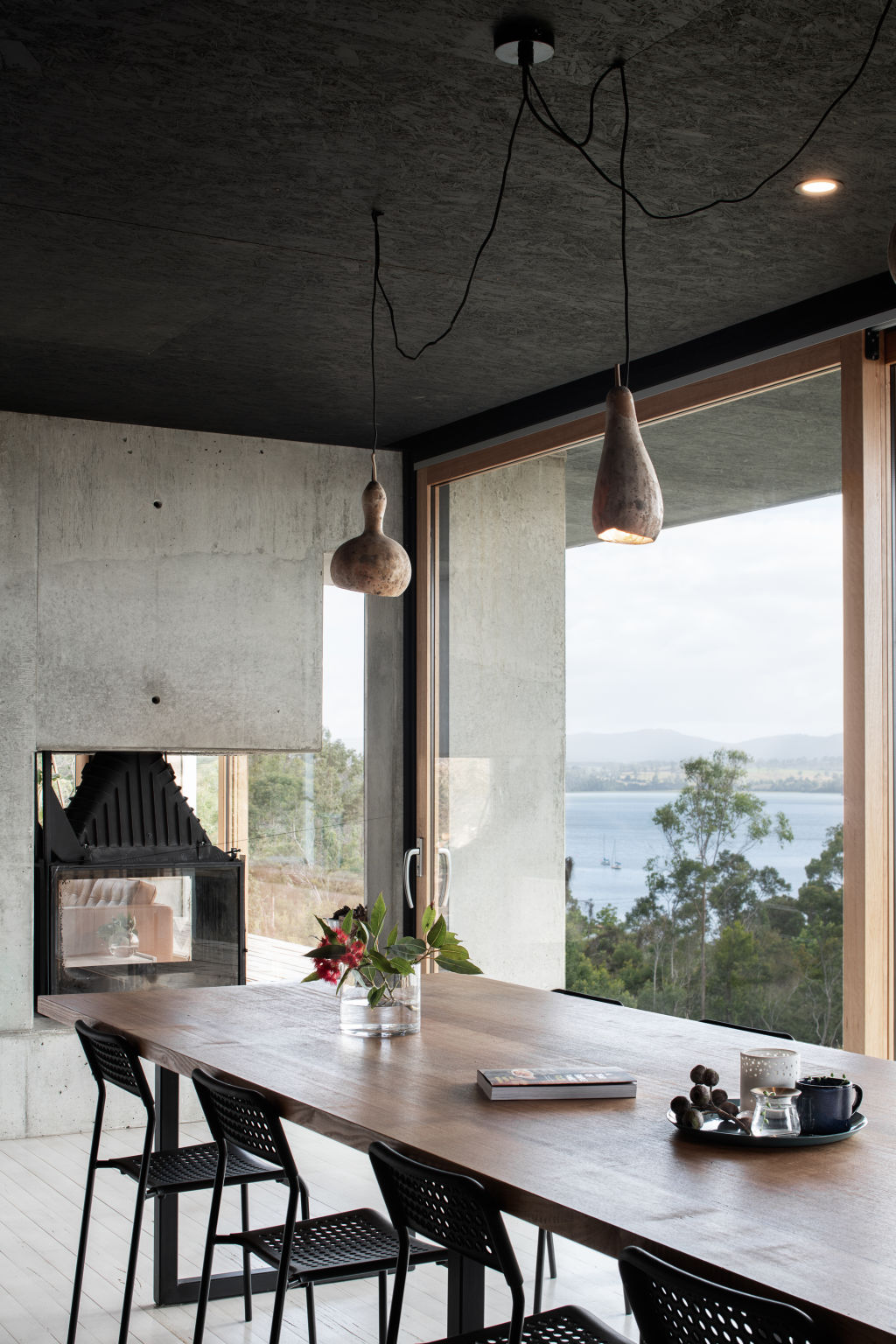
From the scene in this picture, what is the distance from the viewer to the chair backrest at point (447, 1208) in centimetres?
198

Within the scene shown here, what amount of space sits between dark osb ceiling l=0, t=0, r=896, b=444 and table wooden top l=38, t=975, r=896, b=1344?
2070 millimetres

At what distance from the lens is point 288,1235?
2.58 m

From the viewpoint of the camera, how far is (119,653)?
18.7 feet

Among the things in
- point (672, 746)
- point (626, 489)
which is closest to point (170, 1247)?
point (672, 746)

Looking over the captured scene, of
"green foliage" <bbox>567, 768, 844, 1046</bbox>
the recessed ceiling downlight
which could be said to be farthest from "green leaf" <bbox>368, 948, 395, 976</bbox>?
the recessed ceiling downlight

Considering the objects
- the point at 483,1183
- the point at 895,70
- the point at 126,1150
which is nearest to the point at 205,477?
the point at 126,1150

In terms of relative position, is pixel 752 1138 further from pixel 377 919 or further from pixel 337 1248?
pixel 377 919

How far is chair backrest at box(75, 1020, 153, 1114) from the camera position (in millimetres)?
3150

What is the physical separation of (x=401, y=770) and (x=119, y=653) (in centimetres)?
144

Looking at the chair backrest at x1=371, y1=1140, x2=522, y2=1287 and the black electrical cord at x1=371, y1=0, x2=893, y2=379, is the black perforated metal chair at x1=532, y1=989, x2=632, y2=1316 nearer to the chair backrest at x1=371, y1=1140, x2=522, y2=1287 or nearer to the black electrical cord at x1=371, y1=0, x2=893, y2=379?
the chair backrest at x1=371, y1=1140, x2=522, y2=1287

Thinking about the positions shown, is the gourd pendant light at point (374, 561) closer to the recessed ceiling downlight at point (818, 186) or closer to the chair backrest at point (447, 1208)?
the recessed ceiling downlight at point (818, 186)

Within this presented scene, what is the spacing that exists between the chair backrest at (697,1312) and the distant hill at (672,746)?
268 cm

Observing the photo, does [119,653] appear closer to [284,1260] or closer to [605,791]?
[605,791]

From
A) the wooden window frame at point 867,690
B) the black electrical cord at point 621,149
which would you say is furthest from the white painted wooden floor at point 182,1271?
the black electrical cord at point 621,149
